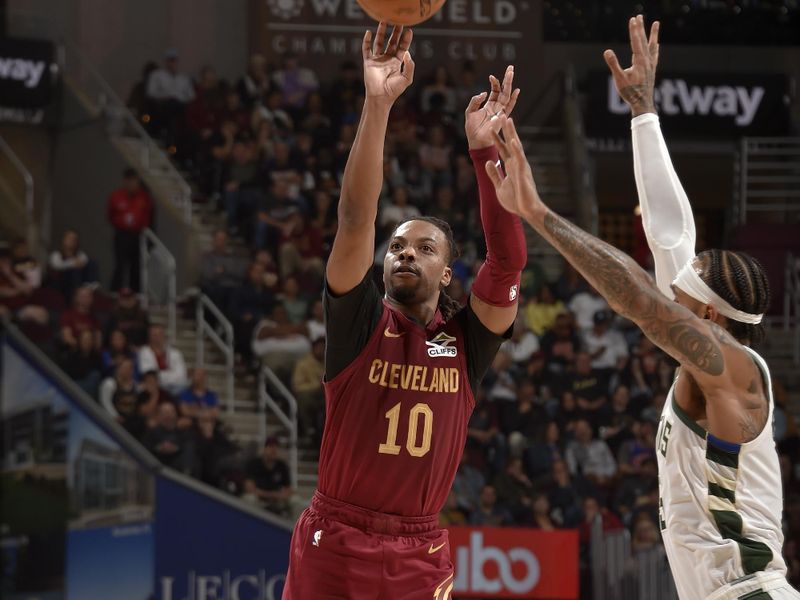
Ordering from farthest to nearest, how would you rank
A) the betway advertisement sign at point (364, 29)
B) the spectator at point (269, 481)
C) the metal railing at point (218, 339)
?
the betway advertisement sign at point (364, 29)
the metal railing at point (218, 339)
the spectator at point (269, 481)

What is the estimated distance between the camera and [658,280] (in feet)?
15.4

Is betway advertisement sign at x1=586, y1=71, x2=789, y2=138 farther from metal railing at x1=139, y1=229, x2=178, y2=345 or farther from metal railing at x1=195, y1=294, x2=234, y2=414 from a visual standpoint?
metal railing at x1=195, y1=294, x2=234, y2=414

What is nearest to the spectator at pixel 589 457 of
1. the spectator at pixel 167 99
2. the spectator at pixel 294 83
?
the spectator at pixel 294 83

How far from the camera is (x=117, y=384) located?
464 inches

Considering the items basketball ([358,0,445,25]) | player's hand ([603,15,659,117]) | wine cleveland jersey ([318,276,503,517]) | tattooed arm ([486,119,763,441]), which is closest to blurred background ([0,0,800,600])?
wine cleveland jersey ([318,276,503,517])

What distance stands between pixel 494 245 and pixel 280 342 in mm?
8428

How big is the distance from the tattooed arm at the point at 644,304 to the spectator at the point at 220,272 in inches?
392

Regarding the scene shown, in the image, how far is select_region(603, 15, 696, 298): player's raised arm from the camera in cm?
475

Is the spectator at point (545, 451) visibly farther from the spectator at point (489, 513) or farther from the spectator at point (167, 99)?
the spectator at point (167, 99)

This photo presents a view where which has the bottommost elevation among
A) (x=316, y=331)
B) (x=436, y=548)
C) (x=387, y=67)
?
(x=316, y=331)

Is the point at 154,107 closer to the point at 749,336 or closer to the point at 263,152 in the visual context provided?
the point at 263,152

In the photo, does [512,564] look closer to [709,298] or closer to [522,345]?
[522,345]

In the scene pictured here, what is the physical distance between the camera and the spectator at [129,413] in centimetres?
1163

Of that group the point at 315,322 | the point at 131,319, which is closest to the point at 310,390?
the point at 315,322
